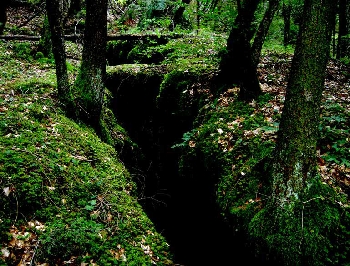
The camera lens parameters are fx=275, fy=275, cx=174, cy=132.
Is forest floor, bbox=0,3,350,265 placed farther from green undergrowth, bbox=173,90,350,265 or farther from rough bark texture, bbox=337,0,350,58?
rough bark texture, bbox=337,0,350,58

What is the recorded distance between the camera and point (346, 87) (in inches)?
277

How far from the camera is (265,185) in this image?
3893 millimetres

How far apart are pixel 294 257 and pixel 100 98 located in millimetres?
4963

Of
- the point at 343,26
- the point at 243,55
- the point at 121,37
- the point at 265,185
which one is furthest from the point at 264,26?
the point at 121,37

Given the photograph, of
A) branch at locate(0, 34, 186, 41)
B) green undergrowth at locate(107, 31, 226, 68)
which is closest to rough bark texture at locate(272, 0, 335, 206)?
green undergrowth at locate(107, 31, 226, 68)

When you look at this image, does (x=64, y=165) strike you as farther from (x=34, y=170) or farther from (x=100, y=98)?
(x=100, y=98)

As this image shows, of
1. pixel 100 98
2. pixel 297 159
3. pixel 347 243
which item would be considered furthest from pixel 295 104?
pixel 100 98

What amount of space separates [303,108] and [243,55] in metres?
3.01

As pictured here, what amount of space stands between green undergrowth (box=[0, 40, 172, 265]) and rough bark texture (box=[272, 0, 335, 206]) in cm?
197

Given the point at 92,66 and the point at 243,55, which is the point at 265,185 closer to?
the point at 243,55

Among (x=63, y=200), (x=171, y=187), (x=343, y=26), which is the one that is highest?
(x=343, y=26)

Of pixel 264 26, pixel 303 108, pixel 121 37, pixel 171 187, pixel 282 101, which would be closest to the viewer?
pixel 303 108

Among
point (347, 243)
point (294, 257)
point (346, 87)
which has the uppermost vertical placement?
point (346, 87)

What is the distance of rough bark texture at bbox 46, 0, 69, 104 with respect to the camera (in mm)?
5016
